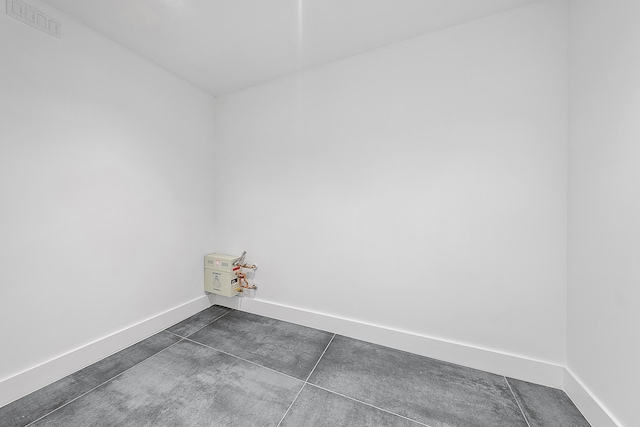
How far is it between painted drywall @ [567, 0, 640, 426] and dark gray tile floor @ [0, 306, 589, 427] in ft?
1.20

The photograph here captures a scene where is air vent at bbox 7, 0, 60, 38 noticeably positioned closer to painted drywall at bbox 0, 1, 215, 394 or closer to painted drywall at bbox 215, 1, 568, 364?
painted drywall at bbox 0, 1, 215, 394

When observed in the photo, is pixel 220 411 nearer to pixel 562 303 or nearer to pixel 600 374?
pixel 600 374

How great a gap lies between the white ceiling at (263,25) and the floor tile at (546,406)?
96.7 inches

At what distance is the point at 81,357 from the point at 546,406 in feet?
9.73

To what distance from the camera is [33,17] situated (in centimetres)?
135

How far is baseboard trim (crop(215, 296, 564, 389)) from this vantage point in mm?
1402

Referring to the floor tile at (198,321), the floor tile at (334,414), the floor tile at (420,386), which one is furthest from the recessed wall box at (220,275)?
the floor tile at (334,414)

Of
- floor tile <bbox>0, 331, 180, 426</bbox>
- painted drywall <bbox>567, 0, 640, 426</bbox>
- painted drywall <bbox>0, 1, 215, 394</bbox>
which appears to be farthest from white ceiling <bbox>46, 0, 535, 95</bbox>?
floor tile <bbox>0, 331, 180, 426</bbox>

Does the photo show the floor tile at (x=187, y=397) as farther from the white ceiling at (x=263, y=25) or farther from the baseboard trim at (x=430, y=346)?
the white ceiling at (x=263, y=25)

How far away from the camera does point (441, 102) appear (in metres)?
1.63

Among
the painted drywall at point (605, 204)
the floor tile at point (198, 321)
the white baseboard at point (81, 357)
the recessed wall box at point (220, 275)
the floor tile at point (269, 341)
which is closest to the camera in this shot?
the painted drywall at point (605, 204)

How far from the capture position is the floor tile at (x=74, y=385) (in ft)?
3.85

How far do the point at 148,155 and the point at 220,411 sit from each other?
2059 millimetres

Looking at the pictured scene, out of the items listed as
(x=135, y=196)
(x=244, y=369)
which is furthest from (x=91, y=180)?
(x=244, y=369)
